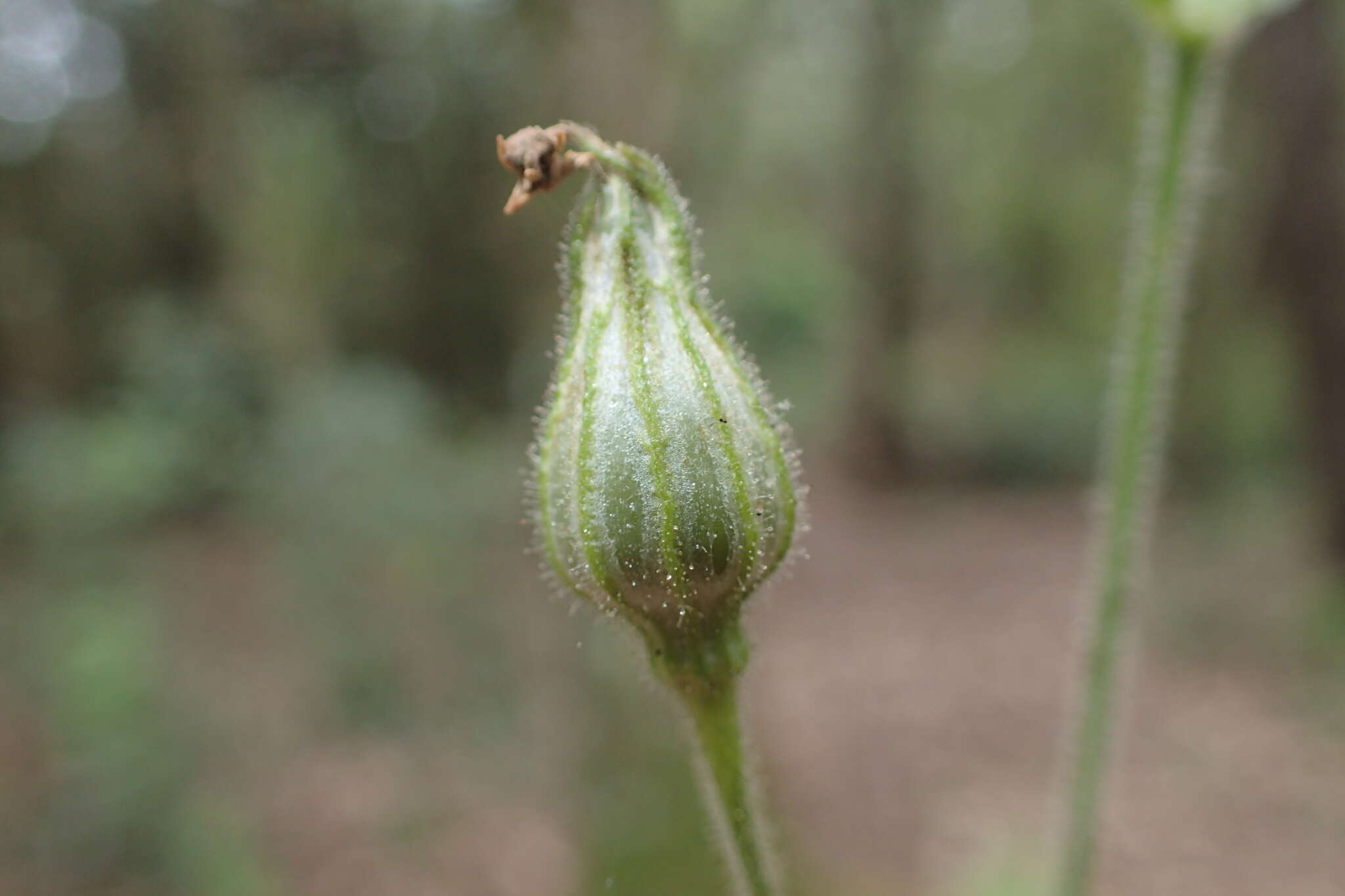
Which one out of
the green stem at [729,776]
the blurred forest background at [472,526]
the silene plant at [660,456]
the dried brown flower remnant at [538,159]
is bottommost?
the green stem at [729,776]

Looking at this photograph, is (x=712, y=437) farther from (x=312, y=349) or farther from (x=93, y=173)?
(x=93, y=173)

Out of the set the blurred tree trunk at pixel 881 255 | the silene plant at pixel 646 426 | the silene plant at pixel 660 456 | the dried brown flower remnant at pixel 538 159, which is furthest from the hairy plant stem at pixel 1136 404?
the blurred tree trunk at pixel 881 255

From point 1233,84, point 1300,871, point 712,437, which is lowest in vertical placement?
point 1300,871

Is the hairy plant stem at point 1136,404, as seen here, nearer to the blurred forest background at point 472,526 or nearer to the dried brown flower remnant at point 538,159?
the dried brown flower remnant at point 538,159

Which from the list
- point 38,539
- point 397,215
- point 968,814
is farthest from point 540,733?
point 397,215

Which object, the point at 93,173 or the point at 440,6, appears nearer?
the point at 440,6

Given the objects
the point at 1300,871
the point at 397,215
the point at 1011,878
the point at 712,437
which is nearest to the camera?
the point at 712,437

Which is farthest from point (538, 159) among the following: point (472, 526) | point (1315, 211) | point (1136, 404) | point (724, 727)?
point (1315, 211)
